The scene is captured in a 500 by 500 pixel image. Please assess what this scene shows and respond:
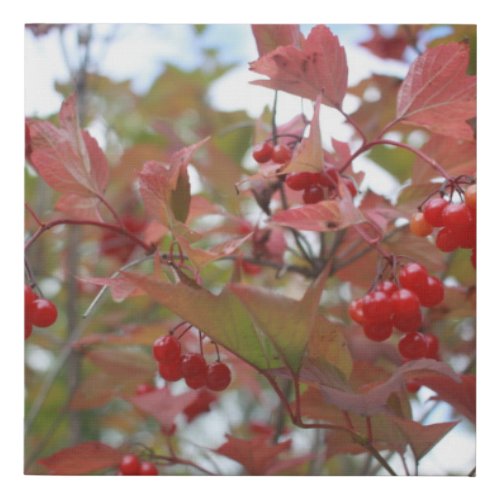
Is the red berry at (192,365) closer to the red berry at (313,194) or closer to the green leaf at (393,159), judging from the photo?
the red berry at (313,194)

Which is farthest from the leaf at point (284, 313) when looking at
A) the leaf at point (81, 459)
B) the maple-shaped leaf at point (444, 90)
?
the leaf at point (81, 459)

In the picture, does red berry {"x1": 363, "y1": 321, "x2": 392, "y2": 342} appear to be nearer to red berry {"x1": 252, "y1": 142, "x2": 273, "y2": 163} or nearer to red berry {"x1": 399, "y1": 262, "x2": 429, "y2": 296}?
red berry {"x1": 399, "y1": 262, "x2": 429, "y2": 296}

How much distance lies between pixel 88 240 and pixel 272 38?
0.59m

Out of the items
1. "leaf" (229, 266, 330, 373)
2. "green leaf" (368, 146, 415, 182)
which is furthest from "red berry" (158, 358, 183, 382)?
"green leaf" (368, 146, 415, 182)

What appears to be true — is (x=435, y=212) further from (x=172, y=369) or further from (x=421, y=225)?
(x=172, y=369)

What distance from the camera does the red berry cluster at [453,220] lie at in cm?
52

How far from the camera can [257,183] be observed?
658mm

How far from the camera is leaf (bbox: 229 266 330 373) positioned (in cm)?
45

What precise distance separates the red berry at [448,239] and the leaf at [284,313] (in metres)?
0.12

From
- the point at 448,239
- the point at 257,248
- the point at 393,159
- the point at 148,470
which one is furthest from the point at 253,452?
the point at 393,159

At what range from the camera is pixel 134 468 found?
0.73 metres
